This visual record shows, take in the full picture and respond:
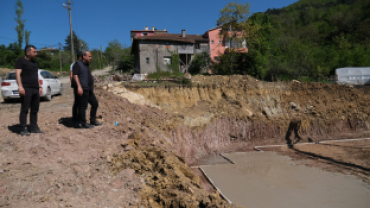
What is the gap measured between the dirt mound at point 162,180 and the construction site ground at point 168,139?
0.06 feet

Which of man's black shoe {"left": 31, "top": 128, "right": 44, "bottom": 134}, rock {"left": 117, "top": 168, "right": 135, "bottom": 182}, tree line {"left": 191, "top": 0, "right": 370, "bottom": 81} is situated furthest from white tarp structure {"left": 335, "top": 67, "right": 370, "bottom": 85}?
man's black shoe {"left": 31, "top": 128, "right": 44, "bottom": 134}

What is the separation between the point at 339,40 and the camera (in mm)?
34906

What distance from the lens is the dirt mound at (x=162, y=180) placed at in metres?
3.89

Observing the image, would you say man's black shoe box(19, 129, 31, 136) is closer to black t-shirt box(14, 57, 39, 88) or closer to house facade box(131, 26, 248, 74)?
black t-shirt box(14, 57, 39, 88)

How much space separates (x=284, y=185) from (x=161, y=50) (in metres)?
23.3

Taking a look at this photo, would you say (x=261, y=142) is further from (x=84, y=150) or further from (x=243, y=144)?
(x=84, y=150)

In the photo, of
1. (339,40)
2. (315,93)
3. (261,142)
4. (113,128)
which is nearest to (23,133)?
(113,128)

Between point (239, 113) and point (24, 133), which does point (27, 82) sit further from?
point (239, 113)

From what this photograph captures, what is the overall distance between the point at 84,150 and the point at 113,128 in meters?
1.35

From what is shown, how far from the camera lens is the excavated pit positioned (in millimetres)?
9656

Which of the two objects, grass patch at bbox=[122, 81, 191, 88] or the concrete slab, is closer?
the concrete slab

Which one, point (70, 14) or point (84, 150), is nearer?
point (84, 150)

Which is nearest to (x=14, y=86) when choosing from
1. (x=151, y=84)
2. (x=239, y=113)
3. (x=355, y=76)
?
(x=151, y=84)

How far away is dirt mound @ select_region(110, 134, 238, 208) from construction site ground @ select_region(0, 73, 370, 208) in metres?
0.02
